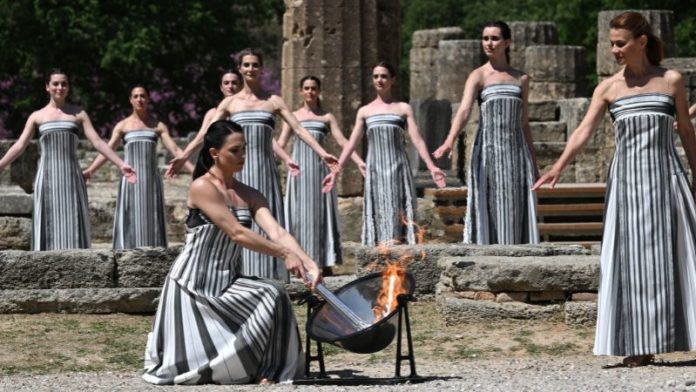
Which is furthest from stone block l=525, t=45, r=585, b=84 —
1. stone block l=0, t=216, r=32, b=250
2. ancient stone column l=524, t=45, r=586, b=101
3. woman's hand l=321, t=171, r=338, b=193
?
woman's hand l=321, t=171, r=338, b=193

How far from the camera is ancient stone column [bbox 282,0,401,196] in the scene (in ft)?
65.2

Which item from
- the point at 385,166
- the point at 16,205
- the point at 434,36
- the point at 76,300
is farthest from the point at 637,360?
the point at 434,36

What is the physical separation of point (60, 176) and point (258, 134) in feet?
7.86

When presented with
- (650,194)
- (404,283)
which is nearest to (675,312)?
(650,194)

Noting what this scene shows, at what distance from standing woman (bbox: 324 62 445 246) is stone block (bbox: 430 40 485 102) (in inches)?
672

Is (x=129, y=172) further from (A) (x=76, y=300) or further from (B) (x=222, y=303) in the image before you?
(B) (x=222, y=303)

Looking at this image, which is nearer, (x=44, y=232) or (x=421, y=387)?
(x=421, y=387)

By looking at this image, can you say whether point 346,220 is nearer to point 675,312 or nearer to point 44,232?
point 44,232

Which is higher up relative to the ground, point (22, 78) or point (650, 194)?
point (22, 78)

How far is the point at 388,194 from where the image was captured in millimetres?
16516

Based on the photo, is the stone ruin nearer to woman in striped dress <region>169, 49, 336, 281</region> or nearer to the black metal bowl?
woman in striped dress <region>169, 49, 336, 281</region>

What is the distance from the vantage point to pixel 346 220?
20.2 meters

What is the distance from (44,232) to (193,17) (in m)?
25.6

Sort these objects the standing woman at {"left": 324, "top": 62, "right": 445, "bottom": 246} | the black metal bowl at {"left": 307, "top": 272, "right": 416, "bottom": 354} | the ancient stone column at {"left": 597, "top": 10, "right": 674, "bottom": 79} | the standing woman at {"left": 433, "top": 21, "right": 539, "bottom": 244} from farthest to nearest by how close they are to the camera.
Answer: the ancient stone column at {"left": 597, "top": 10, "right": 674, "bottom": 79}
the standing woman at {"left": 324, "top": 62, "right": 445, "bottom": 246}
the standing woman at {"left": 433, "top": 21, "right": 539, "bottom": 244}
the black metal bowl at {"left": 307, "top": 272, "right": 416, "bottom": 354}
